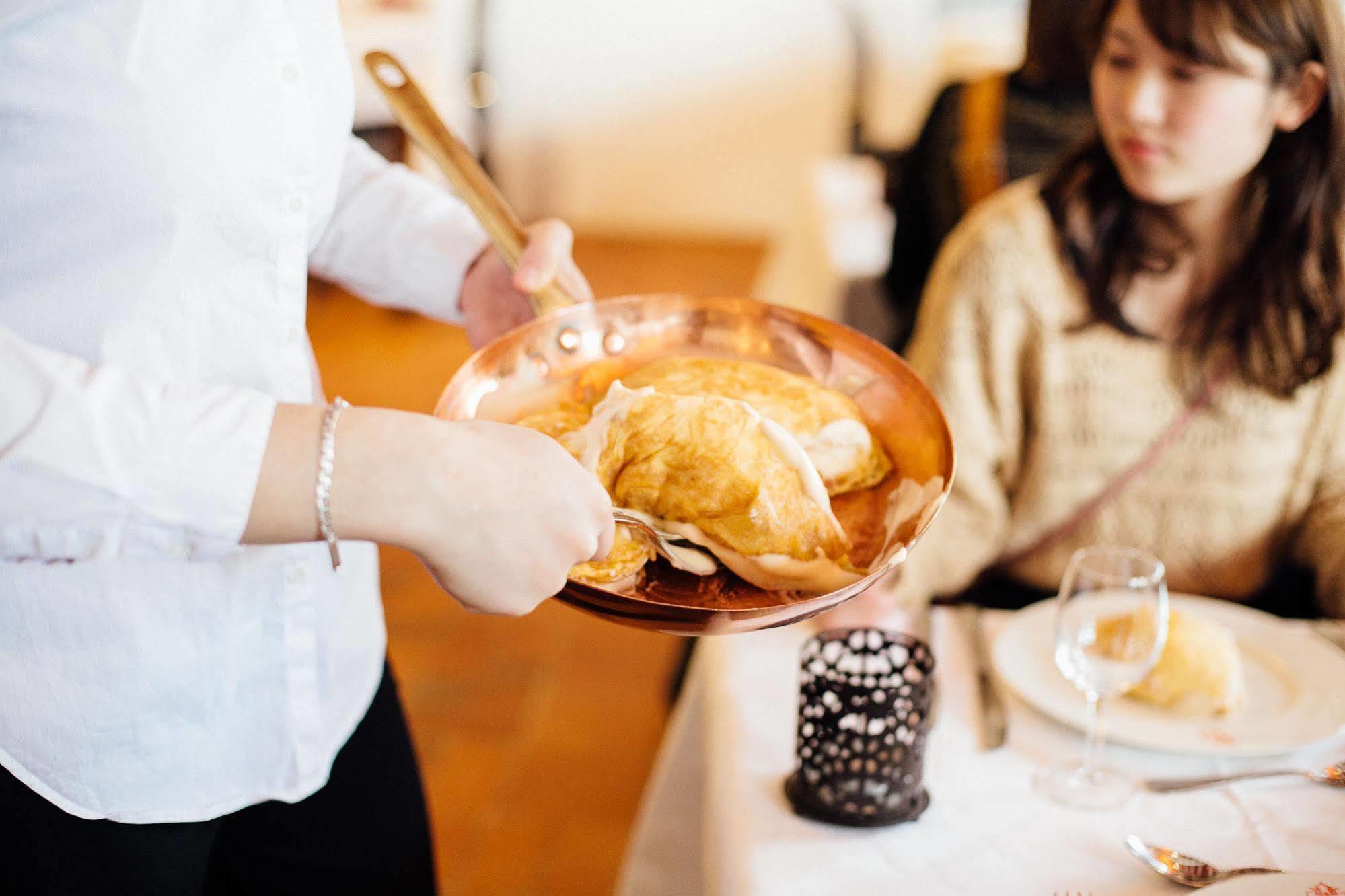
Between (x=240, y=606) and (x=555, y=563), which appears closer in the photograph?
(x=555, y=563)

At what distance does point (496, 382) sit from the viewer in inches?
32.4

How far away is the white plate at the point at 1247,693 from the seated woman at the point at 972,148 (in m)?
1.31

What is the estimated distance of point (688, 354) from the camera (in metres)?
0.91

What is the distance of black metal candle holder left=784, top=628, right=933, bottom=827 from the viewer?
0.85 meters

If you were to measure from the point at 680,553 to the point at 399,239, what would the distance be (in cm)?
48

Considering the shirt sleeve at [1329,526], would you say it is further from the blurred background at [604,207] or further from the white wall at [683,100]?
the white wall at [683,100]

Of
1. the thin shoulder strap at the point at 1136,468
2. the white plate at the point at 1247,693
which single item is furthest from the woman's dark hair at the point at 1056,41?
the white plate at the point at 1247,693

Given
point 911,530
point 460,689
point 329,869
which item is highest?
point 911,530

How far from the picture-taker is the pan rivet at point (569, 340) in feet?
2.87

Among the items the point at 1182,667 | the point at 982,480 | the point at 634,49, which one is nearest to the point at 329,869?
the point at 1182,667

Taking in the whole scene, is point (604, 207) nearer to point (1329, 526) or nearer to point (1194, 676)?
point (1329, 526)

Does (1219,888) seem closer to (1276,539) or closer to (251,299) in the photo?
(251,299)

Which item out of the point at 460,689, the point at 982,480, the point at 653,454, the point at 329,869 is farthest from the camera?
the point at 460,689

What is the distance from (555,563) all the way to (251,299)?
1.02 feet
